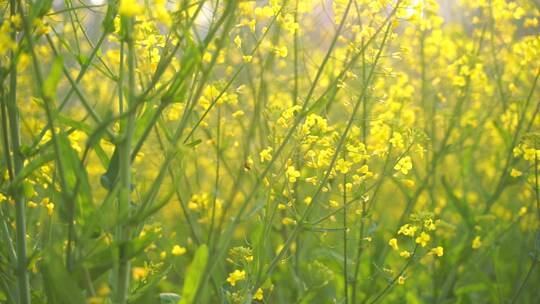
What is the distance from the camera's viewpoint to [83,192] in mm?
1732

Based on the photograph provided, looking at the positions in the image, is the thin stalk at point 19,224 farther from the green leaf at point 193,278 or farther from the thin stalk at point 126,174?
the green leaf at point 193,278

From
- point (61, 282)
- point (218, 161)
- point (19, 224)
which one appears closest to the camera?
point (61, 282)

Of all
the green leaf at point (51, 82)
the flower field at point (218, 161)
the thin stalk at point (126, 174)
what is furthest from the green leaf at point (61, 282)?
the green leaf at point (51, 82)

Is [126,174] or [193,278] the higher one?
[126,174]

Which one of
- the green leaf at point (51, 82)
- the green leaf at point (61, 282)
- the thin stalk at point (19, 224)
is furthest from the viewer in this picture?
the thin stalk at point (19, 224)

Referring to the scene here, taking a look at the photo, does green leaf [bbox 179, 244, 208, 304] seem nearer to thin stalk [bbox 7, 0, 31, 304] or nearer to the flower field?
the flower field

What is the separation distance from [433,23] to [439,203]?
1.37 metres

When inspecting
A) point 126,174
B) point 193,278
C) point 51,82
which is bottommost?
point 193,278

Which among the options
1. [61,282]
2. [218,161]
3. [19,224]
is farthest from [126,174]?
[218,161]

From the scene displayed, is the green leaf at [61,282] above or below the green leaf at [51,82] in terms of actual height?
below

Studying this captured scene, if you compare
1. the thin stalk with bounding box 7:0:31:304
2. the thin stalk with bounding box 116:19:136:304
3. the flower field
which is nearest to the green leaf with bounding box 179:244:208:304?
the flower field

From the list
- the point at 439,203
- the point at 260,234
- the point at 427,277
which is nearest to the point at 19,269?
the point at 260,234

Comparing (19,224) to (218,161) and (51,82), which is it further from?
(218,161)

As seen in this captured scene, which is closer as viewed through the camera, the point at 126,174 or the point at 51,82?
the point at 51,82
